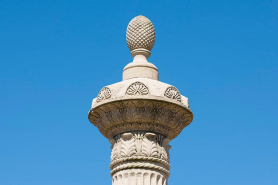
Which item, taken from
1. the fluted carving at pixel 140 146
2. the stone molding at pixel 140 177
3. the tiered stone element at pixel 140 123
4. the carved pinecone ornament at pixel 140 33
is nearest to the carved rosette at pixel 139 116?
the tiered stone element at pixel 140 123

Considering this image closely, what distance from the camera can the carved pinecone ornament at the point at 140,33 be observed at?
1205 cm

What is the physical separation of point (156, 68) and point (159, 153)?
2016 mm

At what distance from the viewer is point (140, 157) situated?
10.8 m

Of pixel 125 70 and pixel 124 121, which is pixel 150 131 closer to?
pixel 124 121

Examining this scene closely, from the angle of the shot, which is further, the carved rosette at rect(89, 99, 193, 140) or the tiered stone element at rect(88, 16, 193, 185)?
the carved rosette at rect(89, 99, 193, 140)

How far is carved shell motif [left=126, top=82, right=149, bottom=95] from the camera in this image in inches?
429

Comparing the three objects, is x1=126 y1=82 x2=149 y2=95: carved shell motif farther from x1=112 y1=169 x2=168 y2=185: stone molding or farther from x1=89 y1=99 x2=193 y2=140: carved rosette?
x1=112 y1=169 x2=168 y2=185: stone molding

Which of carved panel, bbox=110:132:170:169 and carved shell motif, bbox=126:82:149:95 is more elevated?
carved shell motif, bbox=126:82:149:95

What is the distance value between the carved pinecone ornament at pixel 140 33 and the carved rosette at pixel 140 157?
85.0 inches

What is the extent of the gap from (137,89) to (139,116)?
1.84 feet

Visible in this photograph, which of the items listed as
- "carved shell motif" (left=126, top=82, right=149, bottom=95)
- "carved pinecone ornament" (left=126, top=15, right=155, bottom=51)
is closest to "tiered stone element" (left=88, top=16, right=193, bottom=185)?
"carved shell motif" (left=126, top=82, right=149, bottom=95)

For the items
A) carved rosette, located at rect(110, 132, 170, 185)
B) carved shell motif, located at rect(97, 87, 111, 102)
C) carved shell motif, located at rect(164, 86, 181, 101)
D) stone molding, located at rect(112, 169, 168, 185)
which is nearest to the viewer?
stone molding, located at rect(112, 169, 168, 185)

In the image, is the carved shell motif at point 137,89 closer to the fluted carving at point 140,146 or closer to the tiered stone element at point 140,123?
the tiered stone element at point 140,123

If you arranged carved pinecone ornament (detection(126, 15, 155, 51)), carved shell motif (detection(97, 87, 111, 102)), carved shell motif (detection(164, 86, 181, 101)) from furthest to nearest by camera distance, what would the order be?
carved pinecone ornament (detection(126, 15, 155, 51)) → carved shell motif (detection(97, 87, 111, 102)) → carved shell motif (detection(164, 86, 181, 101))
